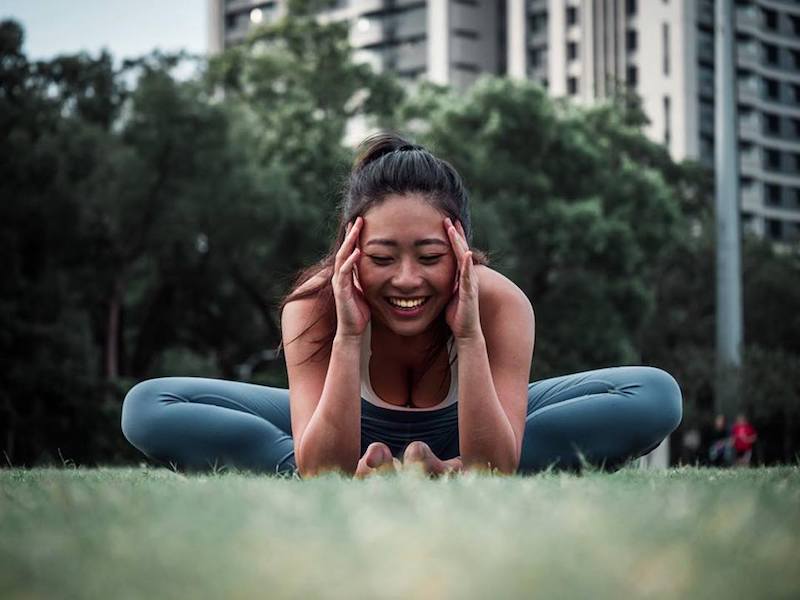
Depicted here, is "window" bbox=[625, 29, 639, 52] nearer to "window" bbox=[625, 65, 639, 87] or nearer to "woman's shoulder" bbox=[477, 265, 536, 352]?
"window" bbox=[625, 65, 639, 87]

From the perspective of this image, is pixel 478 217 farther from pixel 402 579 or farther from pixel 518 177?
pixel 402 579

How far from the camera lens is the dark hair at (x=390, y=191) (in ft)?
15.6

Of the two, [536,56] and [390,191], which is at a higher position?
[536,56]

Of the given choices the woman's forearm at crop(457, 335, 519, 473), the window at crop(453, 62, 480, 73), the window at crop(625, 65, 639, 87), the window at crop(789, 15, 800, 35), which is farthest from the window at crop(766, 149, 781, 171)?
the woman's forearm at crop(457, 335, 519, 473)

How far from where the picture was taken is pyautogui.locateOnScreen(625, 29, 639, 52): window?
69812mm

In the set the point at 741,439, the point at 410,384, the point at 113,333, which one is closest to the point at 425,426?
the point at 410,384

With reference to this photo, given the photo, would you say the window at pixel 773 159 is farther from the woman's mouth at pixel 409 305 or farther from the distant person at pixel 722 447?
the woman's mouth at pixel 409 305

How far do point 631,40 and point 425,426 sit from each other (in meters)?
68.0

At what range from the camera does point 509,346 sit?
477 cm

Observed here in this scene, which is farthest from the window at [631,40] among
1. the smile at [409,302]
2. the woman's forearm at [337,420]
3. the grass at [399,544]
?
the grass at [399,544]

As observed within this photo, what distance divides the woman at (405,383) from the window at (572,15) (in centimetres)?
6939

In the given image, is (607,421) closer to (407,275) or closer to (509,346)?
(509,346)

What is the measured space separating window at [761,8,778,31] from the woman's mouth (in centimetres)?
7479

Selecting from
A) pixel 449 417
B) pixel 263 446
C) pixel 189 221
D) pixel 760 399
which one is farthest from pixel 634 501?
pixel 760 399
